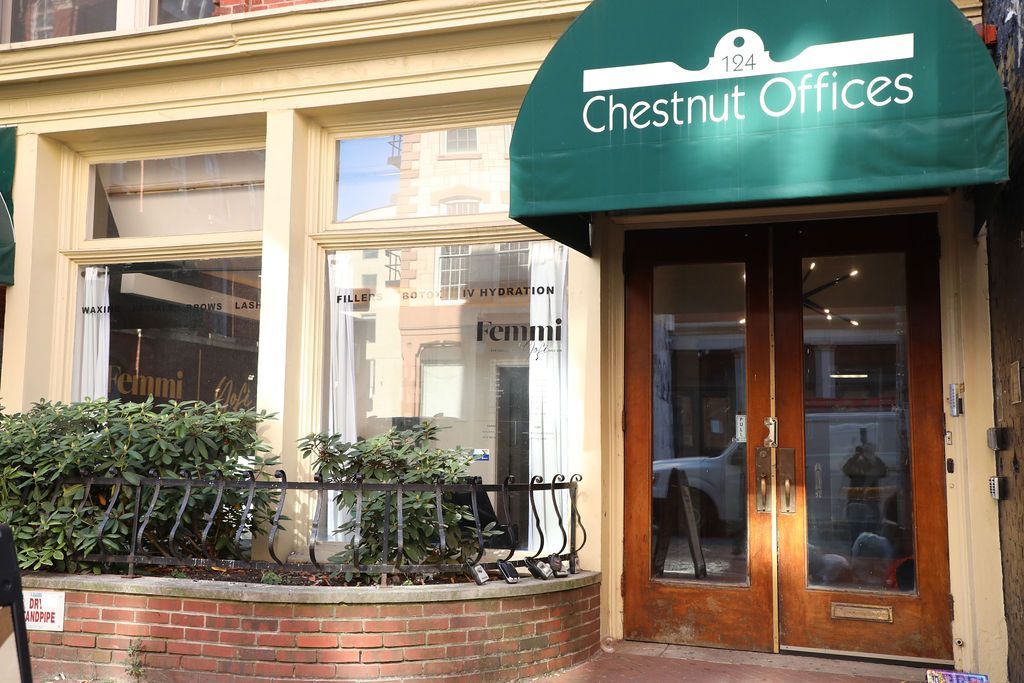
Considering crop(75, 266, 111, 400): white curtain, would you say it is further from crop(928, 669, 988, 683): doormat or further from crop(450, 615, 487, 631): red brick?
crop(928, 669, 988, 683): doormat

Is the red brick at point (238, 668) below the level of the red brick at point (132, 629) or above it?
below

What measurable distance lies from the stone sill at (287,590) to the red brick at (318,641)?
0.61ft

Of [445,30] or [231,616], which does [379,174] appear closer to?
[445,30]

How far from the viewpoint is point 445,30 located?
6.41m

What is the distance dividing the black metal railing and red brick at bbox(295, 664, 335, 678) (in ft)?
1.83

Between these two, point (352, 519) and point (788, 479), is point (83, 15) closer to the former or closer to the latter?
point (352, 519)

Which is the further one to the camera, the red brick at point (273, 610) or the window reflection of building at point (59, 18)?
the window reflection of building at point (59, 18)

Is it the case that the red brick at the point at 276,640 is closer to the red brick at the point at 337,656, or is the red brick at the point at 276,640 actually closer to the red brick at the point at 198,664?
the red brick at the point at 337,656

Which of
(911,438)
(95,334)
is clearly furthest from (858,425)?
(95,334)

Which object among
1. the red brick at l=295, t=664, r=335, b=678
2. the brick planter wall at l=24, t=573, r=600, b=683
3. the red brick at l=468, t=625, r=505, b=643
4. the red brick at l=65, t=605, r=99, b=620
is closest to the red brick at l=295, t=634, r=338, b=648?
the brick planter wall at l=24, t=573, r=600, b=683

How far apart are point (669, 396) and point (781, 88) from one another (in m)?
2.35

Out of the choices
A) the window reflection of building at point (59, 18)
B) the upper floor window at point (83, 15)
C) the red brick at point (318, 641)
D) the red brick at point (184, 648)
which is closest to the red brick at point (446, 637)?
the red brick at point (318, 641)

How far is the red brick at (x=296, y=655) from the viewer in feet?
16.4

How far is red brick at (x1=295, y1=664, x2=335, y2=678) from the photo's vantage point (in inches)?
196
